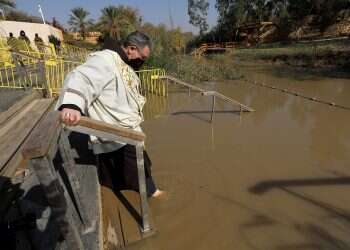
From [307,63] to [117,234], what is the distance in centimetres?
2019

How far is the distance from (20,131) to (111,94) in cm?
274

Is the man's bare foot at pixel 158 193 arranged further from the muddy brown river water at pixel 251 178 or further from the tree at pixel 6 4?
the tree at pixel 6 4

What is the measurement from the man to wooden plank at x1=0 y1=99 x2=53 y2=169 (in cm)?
137

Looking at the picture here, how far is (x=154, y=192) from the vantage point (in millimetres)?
3965

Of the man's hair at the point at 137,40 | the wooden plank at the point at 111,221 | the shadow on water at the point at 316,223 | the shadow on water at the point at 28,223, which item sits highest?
the man's hair at the point at 137,40

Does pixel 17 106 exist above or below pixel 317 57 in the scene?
below

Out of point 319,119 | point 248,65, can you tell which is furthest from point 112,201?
point 248,65

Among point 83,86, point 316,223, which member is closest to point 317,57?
point 316,223

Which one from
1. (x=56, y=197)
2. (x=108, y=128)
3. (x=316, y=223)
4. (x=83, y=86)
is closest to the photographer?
(x=56, y=197)

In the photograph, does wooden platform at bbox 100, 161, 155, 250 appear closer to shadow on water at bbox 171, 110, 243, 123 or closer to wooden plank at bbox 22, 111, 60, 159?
wooden plank at bbox 22, 111, 60, 159

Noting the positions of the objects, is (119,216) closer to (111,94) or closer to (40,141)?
(111,94)

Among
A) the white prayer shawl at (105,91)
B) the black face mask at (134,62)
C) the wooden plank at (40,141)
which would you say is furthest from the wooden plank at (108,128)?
the black face mask at (134,62)

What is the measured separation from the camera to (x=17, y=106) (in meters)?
5.89

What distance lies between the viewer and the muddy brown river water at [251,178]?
3338 millimetres
